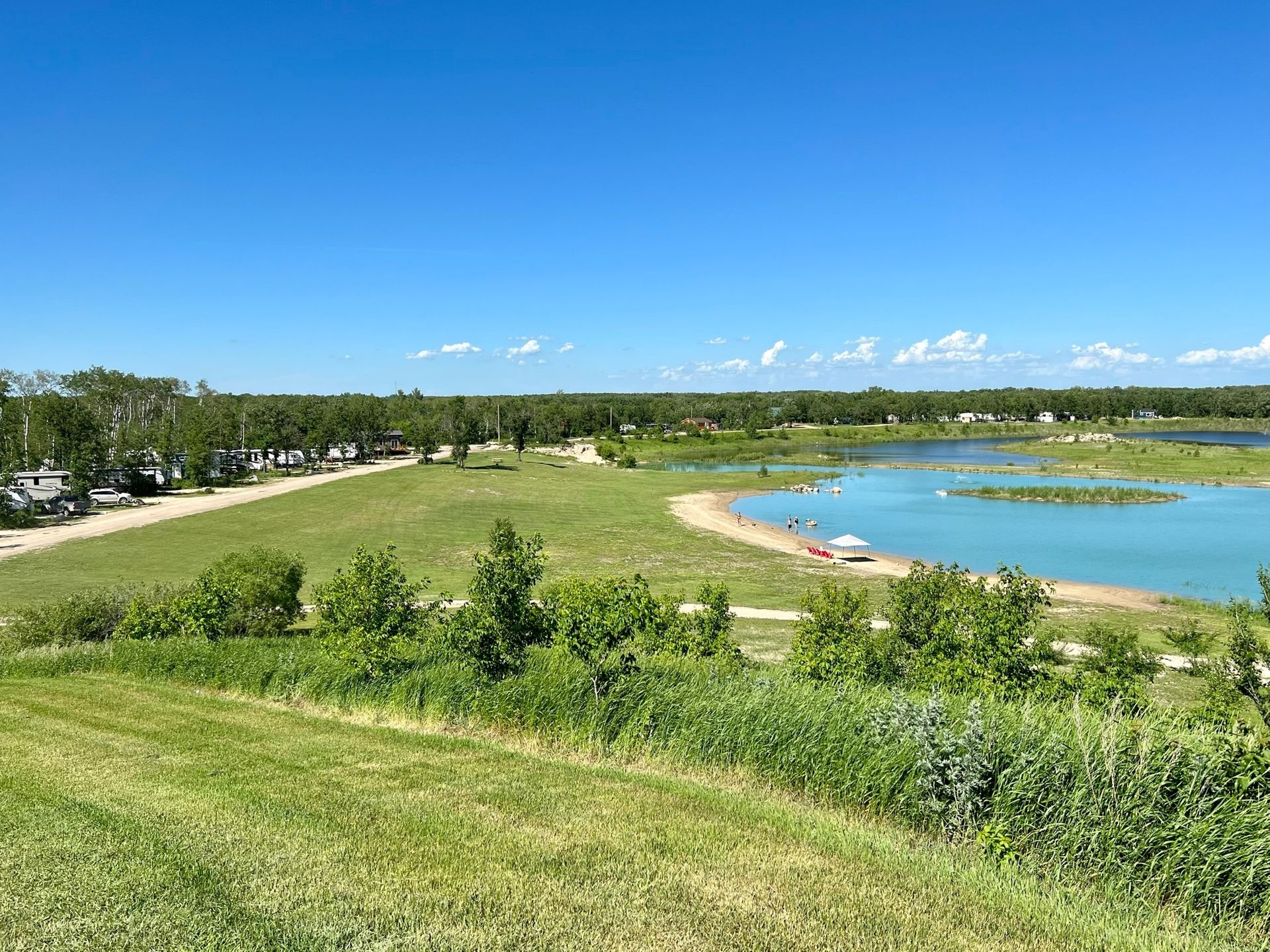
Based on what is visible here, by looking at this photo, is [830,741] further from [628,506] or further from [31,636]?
[628,506]

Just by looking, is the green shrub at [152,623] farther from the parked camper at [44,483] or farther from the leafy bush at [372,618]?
the parked camper at [44,483]

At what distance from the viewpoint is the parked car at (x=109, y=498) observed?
228 feet

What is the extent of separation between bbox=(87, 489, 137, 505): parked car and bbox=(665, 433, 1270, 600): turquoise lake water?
55.8 m

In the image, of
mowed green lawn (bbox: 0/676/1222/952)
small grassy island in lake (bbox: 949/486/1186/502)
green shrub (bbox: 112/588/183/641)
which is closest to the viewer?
mowed green lawn (bbox: 0/676/1222/952)

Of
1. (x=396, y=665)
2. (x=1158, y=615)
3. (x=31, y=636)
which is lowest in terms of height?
(x=1158, y=615)

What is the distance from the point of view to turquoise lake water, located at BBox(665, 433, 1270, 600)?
1800 inches

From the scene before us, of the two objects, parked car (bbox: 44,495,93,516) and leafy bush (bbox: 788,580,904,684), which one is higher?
leafy bush (bbox: 788,580,904,684)

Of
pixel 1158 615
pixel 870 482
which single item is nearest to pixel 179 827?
pixel 1158 615

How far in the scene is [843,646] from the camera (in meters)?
15.0

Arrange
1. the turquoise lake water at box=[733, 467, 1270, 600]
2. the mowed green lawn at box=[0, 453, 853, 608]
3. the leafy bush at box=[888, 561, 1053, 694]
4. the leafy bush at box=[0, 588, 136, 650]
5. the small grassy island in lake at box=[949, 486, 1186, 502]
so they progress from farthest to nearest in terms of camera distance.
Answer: the small grassy island in lake at box=[949, 486, 1186, 502] < the turquoise lake water at box=[733, 467, 1270, 600] < the mowed green lawn at box=[0, 453, 853, 608] < the leafy bush at box=[0, 588, 136, 650] < the leafy bush at box=[888, 561, 1053, 694]

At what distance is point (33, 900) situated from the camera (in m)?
6.15

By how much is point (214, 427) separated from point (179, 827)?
104 meters

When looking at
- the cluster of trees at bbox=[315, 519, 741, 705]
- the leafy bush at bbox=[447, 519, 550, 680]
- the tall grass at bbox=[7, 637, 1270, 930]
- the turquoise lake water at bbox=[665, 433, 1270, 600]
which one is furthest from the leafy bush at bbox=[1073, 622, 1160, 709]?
the turquoise lake water at bbox=[665, 433, 1270, 600]

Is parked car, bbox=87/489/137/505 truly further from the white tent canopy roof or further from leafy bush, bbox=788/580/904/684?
leafy bush, bbox=788/580/904/684
